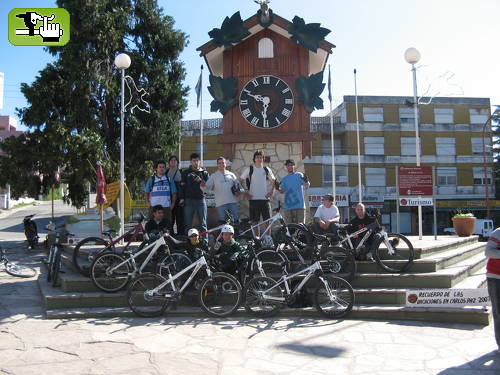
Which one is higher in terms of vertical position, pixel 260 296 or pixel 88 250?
pixel 88 250

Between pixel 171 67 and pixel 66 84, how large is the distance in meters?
4.45

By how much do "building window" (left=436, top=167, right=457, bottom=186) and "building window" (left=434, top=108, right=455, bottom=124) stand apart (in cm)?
376

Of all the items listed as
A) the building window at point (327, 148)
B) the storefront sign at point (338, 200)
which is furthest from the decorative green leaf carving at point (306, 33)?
the building window at point (327, 148)

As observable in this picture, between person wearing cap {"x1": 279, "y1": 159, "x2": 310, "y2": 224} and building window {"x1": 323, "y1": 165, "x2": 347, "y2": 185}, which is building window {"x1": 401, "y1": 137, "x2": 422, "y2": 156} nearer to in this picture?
building window {"x1": 323, "y1": 165, "x2": 347, "y2": 185}

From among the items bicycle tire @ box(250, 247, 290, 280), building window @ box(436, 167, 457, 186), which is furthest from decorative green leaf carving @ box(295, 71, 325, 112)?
building window @ box(436, 167, 457, 186)

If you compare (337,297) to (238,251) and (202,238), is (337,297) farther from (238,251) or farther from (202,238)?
(202,238)

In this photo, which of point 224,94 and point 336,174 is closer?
point 224,94

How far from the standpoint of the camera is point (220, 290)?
6566 millimetres

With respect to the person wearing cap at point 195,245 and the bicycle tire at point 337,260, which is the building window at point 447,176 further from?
the person wearing cap at point 195,245

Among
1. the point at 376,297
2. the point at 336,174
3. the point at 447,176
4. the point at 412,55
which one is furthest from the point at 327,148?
the point at 376,297

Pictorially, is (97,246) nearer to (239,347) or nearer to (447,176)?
(239,347)

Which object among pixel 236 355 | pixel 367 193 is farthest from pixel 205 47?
pixel 367 193

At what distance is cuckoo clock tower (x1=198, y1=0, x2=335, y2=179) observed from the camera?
33.5 feet

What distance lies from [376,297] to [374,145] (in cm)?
2878
